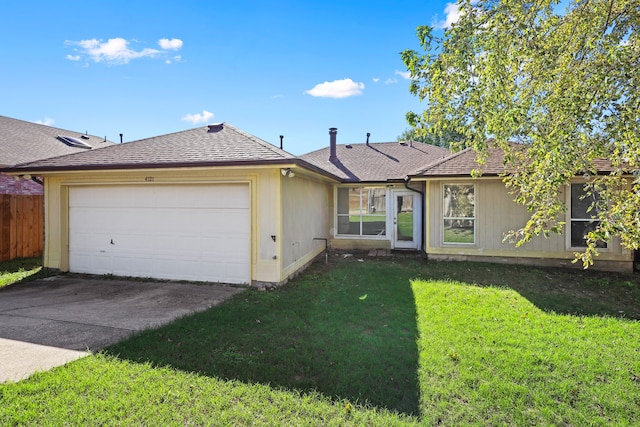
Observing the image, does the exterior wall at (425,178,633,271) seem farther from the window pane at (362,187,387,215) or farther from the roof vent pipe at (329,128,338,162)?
the roof vent pipe at (329,128,338,162)

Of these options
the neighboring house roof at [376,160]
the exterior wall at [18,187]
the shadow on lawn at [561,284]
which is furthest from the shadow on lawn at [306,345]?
the exterior wall at [18,187]

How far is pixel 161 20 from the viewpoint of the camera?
31.2 ft

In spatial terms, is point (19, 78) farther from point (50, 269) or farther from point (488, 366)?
point (488, 366)

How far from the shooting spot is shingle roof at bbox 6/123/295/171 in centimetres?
695

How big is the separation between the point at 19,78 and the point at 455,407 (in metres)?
18.3

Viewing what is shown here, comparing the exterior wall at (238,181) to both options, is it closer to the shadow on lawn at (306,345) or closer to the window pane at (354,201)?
the shadow on lawn at (306,345)

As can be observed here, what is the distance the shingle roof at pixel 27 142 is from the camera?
37.2 feet

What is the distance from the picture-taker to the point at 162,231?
7918mm

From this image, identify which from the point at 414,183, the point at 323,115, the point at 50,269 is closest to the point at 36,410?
the point at 50,269

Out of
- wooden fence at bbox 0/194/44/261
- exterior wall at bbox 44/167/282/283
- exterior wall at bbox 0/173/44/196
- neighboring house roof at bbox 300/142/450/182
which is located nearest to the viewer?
exterior wall at bbox 44/167/282/283

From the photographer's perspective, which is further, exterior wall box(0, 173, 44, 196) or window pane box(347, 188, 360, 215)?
window pane box(347, 188, 360, 215)

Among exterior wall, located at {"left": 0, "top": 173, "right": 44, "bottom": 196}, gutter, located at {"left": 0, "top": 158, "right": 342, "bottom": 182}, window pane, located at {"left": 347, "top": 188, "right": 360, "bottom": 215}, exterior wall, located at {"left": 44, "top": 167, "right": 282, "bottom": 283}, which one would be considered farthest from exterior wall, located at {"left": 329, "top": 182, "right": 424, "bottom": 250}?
exterior wall, located at {"left": 0, "top": 173, "right": 44, "bottom": 196}

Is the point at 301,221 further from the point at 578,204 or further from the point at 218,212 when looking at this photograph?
the point at 578,204

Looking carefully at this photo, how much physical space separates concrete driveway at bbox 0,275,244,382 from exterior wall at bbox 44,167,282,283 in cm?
90
